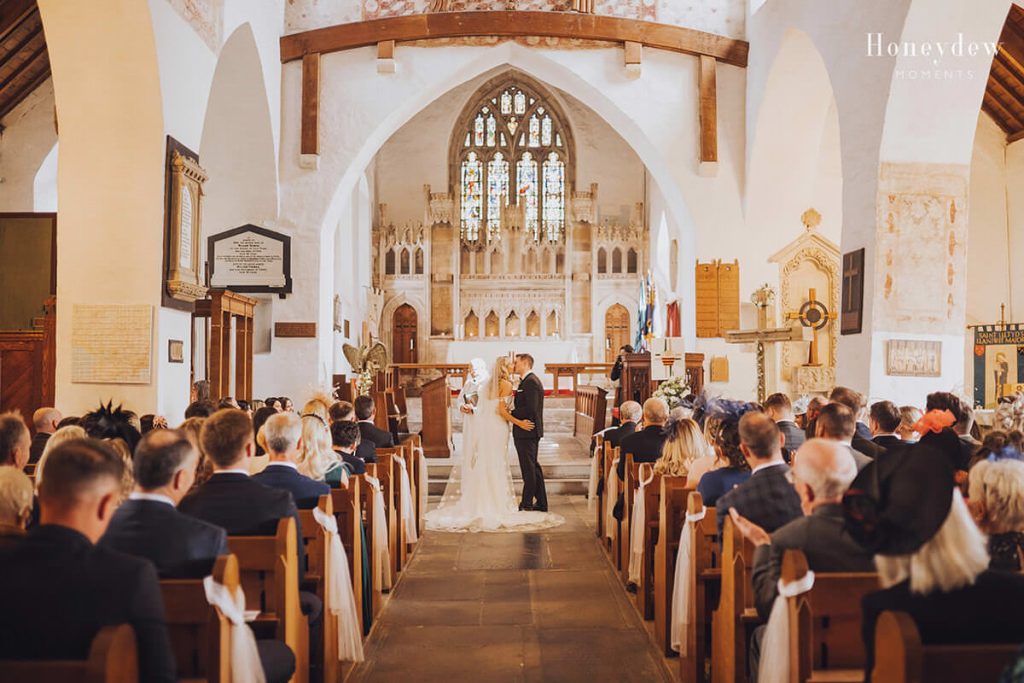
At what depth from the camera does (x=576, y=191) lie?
2153cm

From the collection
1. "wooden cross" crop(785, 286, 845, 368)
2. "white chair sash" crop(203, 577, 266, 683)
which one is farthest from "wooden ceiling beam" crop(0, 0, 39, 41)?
"wooden cross" crop(785, 286, 845, 368)

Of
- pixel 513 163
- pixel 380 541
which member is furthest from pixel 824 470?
pixel 513 163

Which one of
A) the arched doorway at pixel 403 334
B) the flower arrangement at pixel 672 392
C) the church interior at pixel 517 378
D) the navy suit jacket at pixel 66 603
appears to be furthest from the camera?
the arched doorway at pixel 403 334

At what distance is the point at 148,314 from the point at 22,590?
583cm

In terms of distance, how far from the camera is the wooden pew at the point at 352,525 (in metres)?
3.96

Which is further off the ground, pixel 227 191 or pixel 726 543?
pixel 227 191

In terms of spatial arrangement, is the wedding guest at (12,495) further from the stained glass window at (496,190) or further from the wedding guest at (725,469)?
the stained glass window at (496,190)

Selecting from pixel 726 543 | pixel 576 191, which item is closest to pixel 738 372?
pixel 726 543

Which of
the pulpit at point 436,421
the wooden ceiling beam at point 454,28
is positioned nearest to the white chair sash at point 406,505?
the pulpit at point 436,421

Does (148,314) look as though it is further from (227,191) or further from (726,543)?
(726,543)

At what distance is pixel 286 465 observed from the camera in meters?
3.55

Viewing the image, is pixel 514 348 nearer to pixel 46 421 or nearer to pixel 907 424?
pixel 46 421

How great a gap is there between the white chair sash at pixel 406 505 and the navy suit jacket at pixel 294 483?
7.55ft

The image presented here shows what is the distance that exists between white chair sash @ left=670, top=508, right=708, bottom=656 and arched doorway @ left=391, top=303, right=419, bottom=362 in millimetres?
17881
